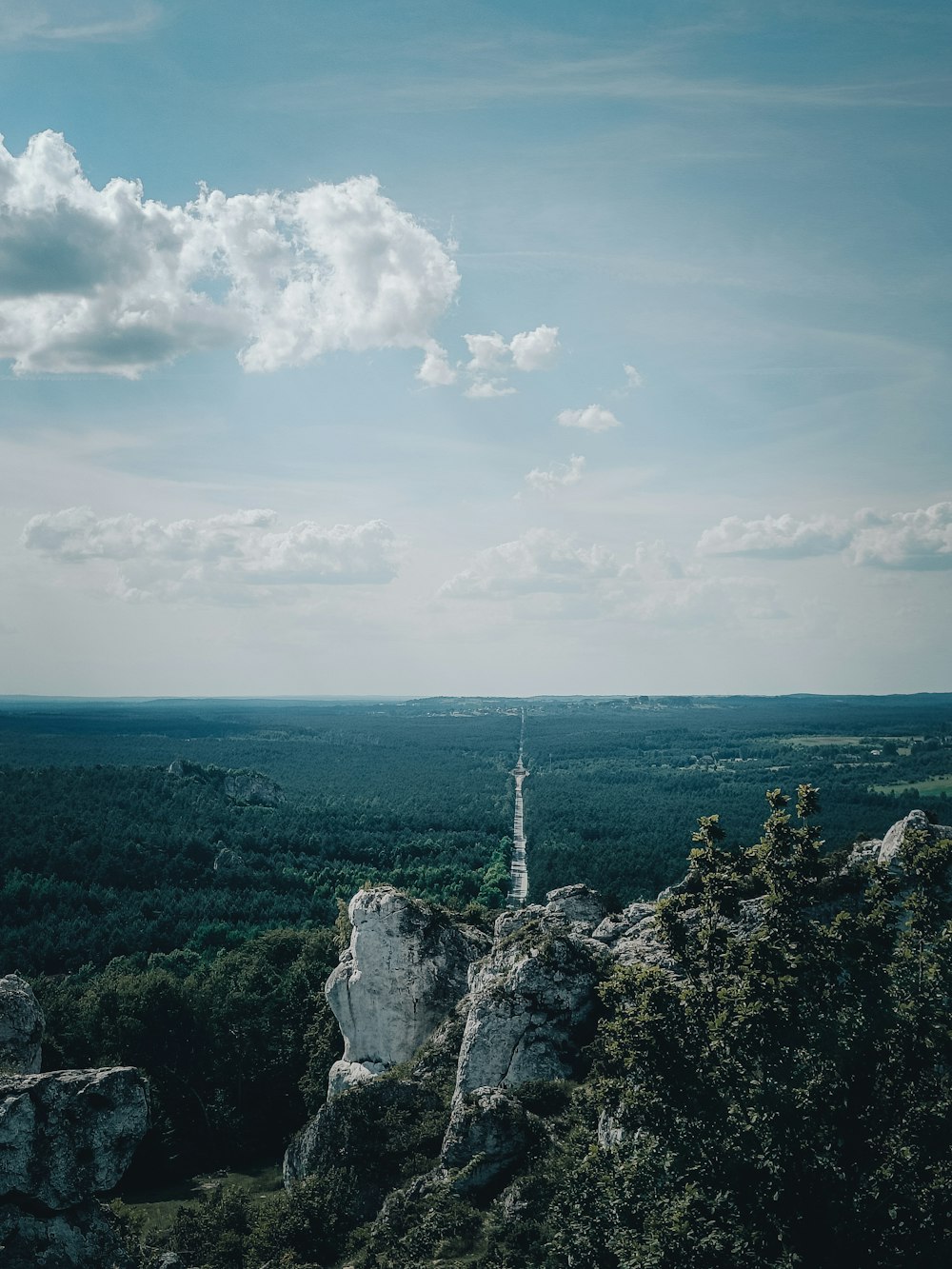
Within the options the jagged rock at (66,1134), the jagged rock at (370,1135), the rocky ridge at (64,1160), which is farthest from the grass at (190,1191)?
the jagged rock at (66,1134)

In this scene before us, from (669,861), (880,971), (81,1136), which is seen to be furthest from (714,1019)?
(669,861)

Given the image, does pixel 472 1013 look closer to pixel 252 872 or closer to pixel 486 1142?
pixel 486 1142

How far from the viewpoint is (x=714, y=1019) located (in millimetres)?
16688

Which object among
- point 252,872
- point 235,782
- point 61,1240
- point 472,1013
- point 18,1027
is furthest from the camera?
point 235,782

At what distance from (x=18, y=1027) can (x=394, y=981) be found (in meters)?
14.8

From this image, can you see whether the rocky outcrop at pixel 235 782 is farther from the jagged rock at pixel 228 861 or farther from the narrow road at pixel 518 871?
the narrow road at pixel 518 871

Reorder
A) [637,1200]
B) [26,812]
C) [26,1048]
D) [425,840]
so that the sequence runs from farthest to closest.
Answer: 1. [425,840]
2. [26,812]
3. [26,1048]
4. [637,1200]

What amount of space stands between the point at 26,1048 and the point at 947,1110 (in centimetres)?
2928

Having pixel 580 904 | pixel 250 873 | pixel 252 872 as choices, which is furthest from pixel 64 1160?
pixel 252 872

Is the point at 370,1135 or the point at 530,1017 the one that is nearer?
the point at 370,1135

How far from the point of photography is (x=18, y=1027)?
1209 inches

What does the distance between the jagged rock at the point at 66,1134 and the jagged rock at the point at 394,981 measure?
62.7 feet

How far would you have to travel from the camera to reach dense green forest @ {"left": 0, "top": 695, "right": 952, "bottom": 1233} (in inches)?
1752

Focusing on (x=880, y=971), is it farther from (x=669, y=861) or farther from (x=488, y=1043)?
(x=669, y=861)
